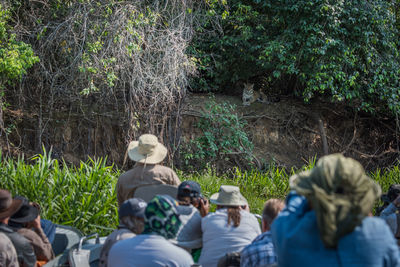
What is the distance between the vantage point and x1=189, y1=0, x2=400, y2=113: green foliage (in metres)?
11.0

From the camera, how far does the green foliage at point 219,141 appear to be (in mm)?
11281

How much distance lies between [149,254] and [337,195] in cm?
120

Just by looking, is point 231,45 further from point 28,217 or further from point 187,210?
point 28,217

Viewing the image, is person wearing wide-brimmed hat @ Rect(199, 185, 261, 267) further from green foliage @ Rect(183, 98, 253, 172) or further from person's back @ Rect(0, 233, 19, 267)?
green foliage @ Rect(183, 98, 253, 172)

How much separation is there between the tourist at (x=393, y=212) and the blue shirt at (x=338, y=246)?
2.57m

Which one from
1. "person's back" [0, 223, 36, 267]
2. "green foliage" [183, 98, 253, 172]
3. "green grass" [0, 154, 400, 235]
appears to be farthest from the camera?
"green foliage" [183, 98, 253, 172]

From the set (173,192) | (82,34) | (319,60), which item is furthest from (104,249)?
(319,60)

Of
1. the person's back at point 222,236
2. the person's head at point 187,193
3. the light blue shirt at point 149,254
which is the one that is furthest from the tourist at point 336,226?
the person's head at point 187,193

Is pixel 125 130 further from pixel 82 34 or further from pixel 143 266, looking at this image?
pixel 143 266

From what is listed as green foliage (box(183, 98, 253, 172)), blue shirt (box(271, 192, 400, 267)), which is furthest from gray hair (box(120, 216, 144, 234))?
green foliage (box(183, 98, 253, 172))

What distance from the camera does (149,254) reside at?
9.11 ft

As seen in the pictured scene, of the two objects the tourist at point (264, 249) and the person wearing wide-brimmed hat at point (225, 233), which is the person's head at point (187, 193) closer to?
the person wearing wide-brimmed hat at point (225, 233)

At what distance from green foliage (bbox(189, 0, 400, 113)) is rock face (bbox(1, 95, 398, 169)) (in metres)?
1.10

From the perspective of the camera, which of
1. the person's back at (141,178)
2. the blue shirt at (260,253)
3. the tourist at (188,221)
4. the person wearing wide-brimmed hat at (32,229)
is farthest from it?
the person's back at (141,178)
